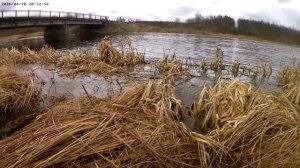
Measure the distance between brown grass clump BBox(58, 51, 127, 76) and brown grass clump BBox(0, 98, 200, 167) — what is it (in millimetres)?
9691

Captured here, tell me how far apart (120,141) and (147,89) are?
3174mm

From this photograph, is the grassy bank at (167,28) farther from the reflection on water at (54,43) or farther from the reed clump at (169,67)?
the reed clump at (169,67)

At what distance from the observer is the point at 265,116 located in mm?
5605

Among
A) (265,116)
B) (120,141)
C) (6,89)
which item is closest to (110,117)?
(120,141)

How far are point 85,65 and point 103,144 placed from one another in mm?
11494

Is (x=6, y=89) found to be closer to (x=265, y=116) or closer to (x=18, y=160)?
(x=18, y=160)

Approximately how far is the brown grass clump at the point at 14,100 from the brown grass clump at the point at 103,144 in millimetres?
2678

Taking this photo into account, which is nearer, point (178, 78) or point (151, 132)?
point (151, 132)

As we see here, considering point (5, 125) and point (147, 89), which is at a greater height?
point (147, 89)

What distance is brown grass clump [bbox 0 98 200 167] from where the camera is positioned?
4309 millimetres

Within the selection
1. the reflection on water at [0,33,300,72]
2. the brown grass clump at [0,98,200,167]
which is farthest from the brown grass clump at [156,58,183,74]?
the brown grass clump at [0,98,200,167]

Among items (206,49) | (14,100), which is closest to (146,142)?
(14,100)

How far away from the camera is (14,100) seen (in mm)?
8211

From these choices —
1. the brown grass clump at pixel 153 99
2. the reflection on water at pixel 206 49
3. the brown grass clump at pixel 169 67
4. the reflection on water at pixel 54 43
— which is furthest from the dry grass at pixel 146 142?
the reflection on water at pixel 54 43
